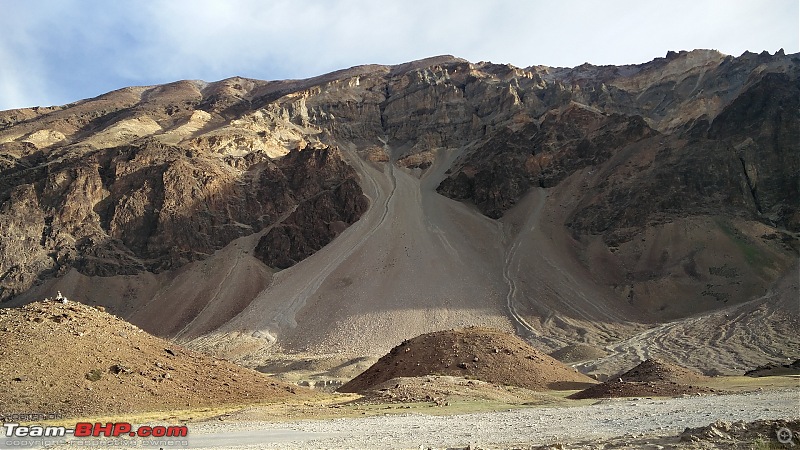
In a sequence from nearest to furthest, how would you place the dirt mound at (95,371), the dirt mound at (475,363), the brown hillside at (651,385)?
the dirt mound at (95,371), the brown hillside at (651,385), the dirt mound at (475,363)

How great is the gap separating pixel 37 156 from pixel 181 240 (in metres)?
34.7

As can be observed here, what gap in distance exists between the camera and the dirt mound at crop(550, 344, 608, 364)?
4914 centimetres

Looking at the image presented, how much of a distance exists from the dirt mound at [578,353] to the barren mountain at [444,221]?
142 cm

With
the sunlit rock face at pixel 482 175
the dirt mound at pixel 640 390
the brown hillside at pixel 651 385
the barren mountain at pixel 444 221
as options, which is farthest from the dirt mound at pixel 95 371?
the sunlit rock face at pixel 482 175

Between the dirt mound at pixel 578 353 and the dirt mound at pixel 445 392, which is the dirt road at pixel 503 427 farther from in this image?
the dirt mound at pixel 578 353

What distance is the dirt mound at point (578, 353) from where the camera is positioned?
49.1m

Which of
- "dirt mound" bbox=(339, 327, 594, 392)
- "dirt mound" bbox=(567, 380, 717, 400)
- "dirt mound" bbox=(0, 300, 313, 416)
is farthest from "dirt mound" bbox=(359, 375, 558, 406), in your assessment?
"dirt mound" bbox=(0, 300, 313, 416)

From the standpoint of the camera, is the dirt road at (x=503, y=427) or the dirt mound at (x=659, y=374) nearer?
the dirt road at (x=503, y=427)

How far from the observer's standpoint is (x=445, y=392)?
25.3m

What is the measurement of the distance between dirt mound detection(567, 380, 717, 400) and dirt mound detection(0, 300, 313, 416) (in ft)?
41.4

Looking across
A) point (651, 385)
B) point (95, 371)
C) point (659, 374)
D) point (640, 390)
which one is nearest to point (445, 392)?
point (640, 390)

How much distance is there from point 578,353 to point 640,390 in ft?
79.7

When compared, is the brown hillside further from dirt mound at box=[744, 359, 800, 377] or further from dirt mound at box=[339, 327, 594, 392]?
dirt mound at box=[744, 359, 800, 377]

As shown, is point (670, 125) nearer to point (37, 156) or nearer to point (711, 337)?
point (711, 337)
